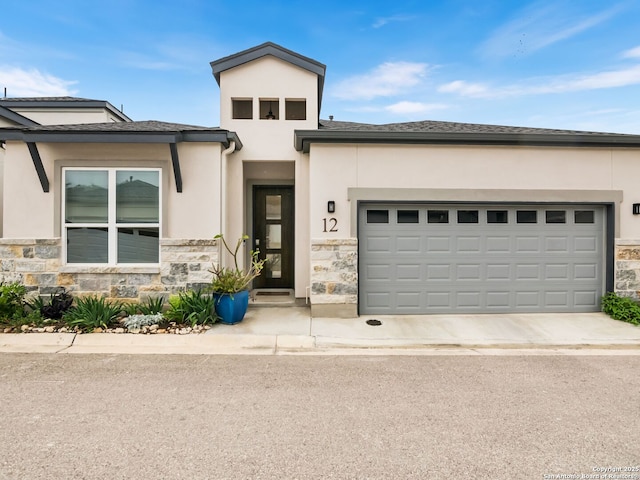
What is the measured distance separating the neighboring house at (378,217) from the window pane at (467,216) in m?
0.05

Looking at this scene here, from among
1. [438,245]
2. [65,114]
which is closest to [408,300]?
[438,245]

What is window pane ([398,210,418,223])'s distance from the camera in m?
7.45

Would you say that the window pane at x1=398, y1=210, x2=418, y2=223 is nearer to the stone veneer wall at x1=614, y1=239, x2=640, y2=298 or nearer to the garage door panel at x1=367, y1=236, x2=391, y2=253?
the garage door panel at x1=367, y1=236, x2=391, y2=253

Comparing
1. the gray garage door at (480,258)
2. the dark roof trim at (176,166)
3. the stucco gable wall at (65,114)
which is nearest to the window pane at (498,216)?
the gray garage door at (480,258)

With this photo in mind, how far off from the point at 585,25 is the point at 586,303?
28.5ft

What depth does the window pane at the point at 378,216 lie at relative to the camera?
7461 mm

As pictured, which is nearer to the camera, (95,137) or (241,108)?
(95,137)

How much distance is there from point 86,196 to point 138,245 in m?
1.47

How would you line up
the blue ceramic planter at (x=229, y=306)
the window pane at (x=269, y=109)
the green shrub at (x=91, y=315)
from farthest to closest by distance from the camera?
the window pane at (x=269, y=109) → the blue ceramic planter at (x=229, y=306) → the green shrub at (x=91, y=315)

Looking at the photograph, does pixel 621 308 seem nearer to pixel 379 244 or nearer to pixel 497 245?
pixel 497 245

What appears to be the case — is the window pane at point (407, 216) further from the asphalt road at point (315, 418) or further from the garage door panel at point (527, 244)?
the asphalt road at point (315, 418)

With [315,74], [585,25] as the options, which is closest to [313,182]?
[315,74]

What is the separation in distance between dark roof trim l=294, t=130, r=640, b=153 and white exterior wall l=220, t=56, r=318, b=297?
123 centimetres

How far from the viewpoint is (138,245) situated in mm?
7266
